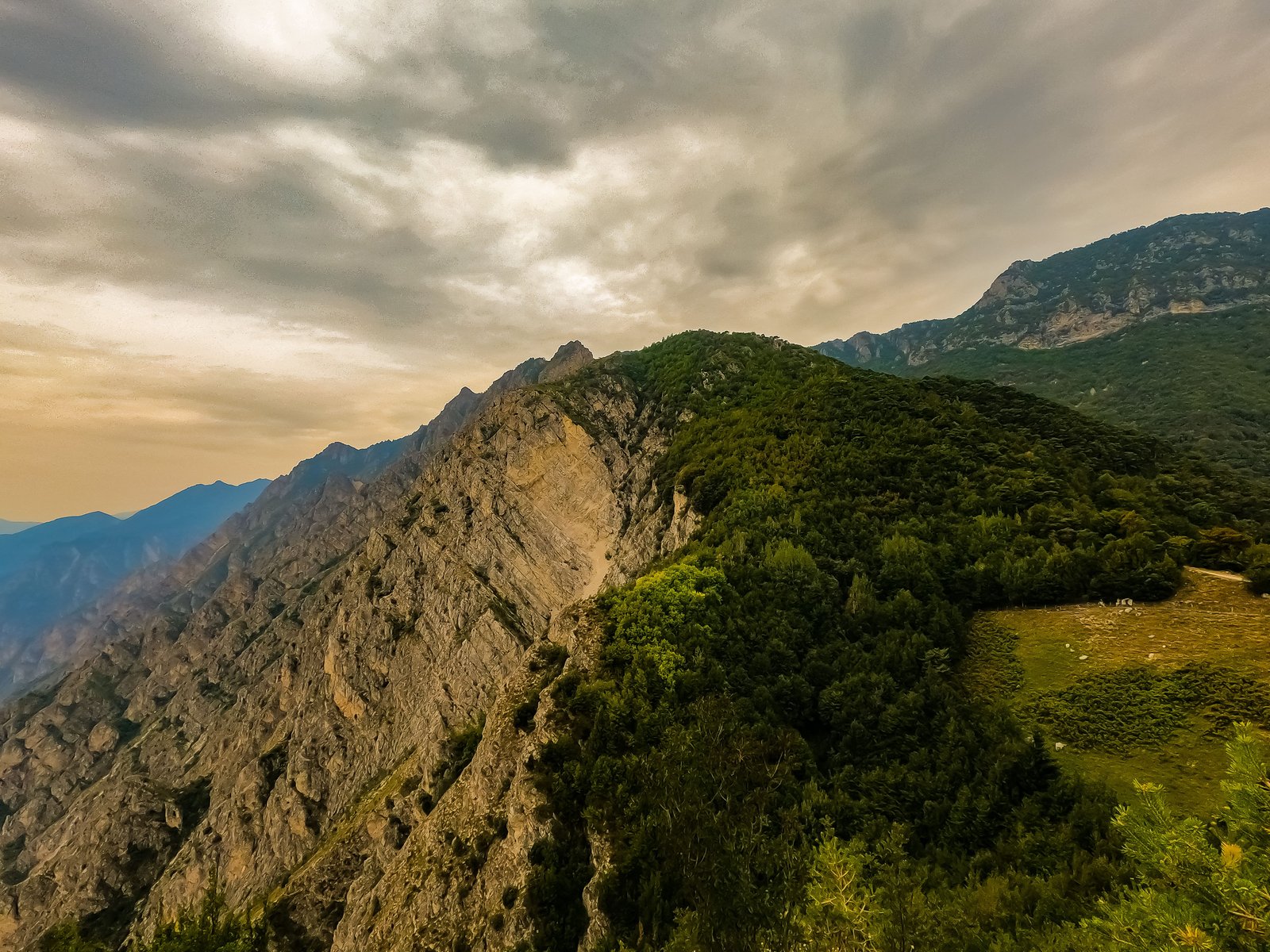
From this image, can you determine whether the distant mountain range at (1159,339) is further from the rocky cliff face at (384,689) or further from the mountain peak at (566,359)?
the mountain peak at (566,359)

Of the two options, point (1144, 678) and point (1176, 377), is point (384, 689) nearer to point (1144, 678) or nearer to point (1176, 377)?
point (1144, 678)

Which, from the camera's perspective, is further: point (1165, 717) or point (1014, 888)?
point (1165, 717)

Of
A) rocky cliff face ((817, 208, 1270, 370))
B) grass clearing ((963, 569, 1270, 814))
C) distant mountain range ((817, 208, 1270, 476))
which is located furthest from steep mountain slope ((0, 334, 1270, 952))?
rocky cliff face ((817, 208, 1270, 370))

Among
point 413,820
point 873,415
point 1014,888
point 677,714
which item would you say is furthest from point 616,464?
point 1014,888

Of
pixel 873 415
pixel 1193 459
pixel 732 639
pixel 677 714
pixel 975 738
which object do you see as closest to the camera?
pixel 975 738

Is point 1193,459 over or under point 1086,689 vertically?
over

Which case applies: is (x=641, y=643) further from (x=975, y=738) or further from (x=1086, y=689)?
(x=1086, y=689)

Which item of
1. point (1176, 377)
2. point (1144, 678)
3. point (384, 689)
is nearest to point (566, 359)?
point (384, 689)
